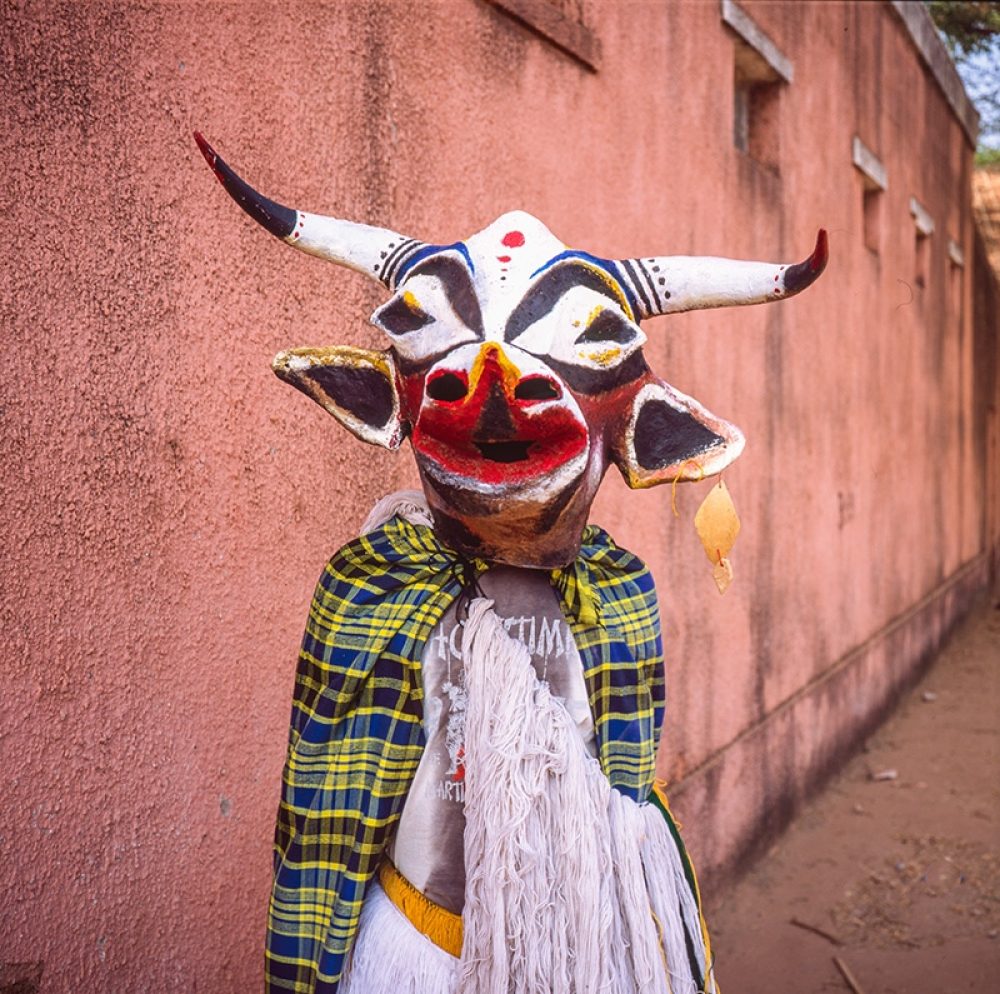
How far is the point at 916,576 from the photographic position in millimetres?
9500

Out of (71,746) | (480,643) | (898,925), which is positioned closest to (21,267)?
(71,746)

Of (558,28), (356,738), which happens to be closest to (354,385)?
(356,738)

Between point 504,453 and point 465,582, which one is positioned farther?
point 465,582

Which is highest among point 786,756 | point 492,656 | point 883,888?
point 492,656

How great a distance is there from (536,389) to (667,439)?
1.08ft

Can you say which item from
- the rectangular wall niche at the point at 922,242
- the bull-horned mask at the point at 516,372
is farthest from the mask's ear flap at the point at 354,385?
the rectangular wall niche at the point at 922,242

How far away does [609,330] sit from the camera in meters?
1.80

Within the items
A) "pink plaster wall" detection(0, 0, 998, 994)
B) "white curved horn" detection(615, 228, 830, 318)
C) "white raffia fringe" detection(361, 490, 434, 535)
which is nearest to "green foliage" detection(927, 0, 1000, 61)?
"pink plaster wall" detection(0, 0, 998, 994)

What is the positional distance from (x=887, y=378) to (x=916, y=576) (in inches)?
82.2

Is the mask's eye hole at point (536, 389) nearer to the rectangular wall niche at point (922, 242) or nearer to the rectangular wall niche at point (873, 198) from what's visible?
the rectangular wall niche at point (873, 198)

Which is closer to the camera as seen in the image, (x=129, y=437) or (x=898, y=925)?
(x=129, y=437)

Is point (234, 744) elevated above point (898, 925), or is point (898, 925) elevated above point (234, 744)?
point (234, 744)

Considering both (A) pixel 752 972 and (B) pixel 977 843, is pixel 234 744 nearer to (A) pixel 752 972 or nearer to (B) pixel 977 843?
(A) pixel 752 972

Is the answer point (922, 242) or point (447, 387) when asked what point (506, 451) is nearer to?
point (447, 387)
